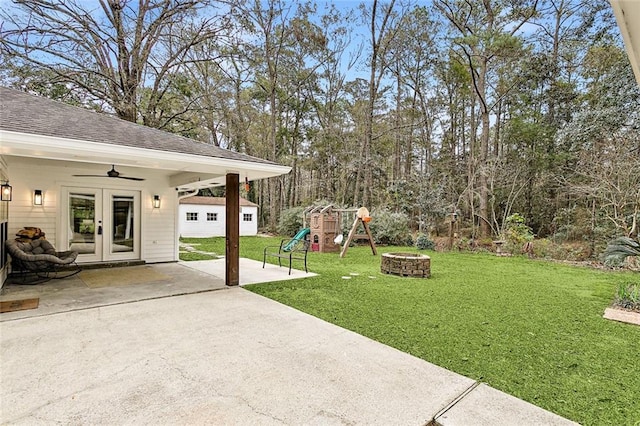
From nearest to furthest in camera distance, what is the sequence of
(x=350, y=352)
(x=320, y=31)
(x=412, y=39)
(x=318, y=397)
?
1. (x=318, y=397)
2. (x=350, y=352)
3. (x=412, y=39)
4. (x=320, y=31)

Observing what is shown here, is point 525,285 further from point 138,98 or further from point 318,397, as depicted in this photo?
point 138,98

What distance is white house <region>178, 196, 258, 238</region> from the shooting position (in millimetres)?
16812

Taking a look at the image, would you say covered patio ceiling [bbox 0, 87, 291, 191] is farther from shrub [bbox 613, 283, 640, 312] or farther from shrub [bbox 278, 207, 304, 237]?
shrub [bbox 278, 207, 304, 237]

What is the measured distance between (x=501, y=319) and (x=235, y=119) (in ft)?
64.8

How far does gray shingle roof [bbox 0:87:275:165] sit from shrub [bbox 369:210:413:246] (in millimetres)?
8519

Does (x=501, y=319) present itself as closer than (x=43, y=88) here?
Yes

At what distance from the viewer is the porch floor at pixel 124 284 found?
468 centimetres

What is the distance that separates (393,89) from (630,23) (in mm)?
20085

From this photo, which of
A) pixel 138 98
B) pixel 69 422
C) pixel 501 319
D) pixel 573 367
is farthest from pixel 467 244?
pixel 138 98

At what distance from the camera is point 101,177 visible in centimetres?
749

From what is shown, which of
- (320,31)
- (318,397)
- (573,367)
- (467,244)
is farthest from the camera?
(320,31)

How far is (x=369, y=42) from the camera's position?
58.0 ft

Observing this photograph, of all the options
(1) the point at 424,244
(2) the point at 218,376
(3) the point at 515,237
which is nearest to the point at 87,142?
(2) the point at 218,376

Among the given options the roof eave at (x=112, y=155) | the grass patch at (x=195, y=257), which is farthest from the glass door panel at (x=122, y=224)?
the roof eave at (x=112, y=155)
